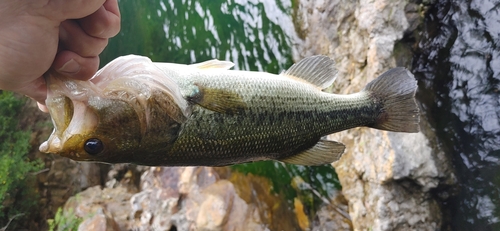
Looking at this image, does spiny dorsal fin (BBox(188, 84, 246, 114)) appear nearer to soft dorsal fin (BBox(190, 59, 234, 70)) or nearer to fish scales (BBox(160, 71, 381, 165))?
fish scales (BBox(160, 71, 381, 165))

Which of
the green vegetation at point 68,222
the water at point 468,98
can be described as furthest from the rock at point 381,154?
the green vegetation at point 68,222

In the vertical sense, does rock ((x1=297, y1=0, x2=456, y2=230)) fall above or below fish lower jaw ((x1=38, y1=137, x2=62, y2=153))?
above

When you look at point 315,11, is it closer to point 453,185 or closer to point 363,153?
point 363,153

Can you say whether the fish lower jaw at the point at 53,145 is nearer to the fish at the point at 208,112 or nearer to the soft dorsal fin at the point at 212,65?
A: the fish at the point at 208,112

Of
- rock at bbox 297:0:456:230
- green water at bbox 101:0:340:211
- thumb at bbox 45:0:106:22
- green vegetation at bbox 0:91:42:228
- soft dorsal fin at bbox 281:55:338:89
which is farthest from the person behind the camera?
green vegetation at bbox 0:91:42:228

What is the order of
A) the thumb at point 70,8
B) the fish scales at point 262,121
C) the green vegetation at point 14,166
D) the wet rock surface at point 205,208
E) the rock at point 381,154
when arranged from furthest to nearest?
the green vegetation at point 14,166 → the wet rock surface at point 205,208 → the rock at point 381,154 → the fish scales at point 262,121 → the thumb at point 70,8

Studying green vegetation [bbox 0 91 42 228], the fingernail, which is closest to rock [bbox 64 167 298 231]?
green vegetation [bbox 0 91 42 228]

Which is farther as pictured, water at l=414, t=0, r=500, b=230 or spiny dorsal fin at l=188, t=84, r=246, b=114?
water at l=414, t=0, r=500, b=230
